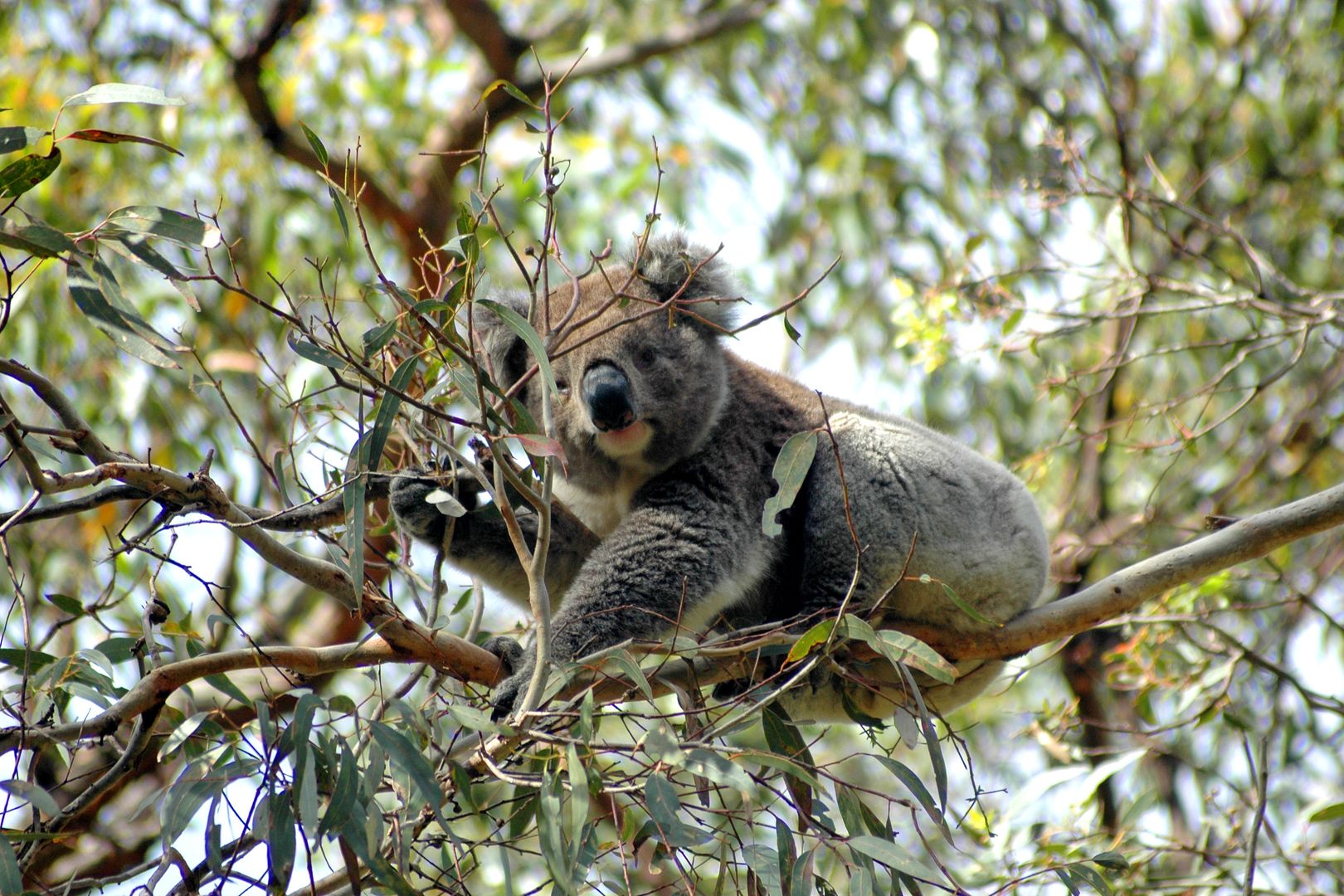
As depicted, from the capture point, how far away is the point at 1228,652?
12.3 feet

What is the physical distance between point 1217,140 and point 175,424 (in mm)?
5122

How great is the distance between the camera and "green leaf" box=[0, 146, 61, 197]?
1.89 metres

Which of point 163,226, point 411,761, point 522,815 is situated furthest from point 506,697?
point 163,226

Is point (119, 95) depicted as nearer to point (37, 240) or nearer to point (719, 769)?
point (37, 240)

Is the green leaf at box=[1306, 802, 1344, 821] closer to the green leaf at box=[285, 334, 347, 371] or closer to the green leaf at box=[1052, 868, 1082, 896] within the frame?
the green leaf at box=[1052, 868, 1082, 896]

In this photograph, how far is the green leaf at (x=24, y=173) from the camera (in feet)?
6.20

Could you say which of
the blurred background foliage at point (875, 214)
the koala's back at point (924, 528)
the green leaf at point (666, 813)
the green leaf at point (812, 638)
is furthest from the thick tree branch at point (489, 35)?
the green leaf at point (666, 813)

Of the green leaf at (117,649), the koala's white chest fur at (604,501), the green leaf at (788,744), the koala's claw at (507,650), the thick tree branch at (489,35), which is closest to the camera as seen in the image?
the green leaf at (788,744)

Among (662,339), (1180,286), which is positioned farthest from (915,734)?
(1180,286)

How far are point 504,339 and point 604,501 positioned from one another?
0.53m

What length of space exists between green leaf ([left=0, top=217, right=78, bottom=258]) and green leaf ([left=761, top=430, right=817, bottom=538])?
117cm

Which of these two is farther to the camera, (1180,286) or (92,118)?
(92,118)

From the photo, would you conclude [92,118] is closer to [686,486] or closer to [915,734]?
[686,486]

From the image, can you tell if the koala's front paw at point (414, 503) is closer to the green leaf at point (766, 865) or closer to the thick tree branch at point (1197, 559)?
the green leaf at point (766, 865)
